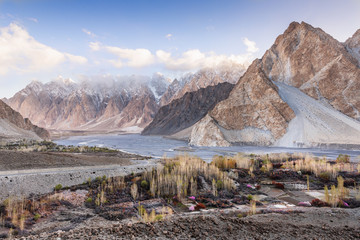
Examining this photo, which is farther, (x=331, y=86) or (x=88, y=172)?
(x=331, y=86)

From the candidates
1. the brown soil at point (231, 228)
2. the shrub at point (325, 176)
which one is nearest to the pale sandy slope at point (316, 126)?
the shrub at point (325, 176)

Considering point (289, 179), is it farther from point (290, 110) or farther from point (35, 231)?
point (290, 110)

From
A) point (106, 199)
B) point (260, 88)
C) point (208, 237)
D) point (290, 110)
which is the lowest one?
point (106, 199)

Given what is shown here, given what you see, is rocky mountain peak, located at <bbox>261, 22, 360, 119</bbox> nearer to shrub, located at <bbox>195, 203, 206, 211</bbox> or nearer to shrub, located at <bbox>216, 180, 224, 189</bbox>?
shrub, located at <bbox>216, 180, 224, 189</bbox>

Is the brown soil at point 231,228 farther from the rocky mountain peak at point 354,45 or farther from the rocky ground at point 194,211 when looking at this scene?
the rocky mountain peak at point 354,45

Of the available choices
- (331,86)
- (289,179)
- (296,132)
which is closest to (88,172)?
(289,179)

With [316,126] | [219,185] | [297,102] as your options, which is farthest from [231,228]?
[297,102]

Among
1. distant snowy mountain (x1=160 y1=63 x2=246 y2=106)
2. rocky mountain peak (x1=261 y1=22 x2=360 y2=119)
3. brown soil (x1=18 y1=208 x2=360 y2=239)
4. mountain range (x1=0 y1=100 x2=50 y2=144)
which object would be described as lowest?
brown soil (x1=18 y1=208 x2=360 y2=239)

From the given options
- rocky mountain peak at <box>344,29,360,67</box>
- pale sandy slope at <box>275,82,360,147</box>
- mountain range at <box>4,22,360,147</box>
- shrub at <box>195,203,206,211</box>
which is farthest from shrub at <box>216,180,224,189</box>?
rocky mountain peak at <box>344,29,360,67</box>
